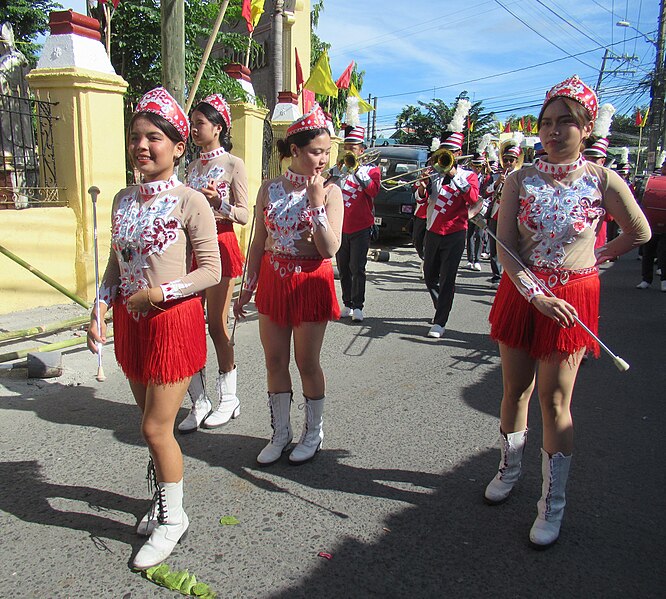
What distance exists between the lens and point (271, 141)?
12.3 meters

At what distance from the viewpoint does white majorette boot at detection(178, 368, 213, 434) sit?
148 inches

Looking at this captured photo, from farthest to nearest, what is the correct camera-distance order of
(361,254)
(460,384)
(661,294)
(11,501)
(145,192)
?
(661,294) < (361,254) < (460,384) < (11,501) < (145,192)

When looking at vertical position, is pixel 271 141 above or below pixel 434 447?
above

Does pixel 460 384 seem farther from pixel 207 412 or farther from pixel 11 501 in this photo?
pixel 11 501

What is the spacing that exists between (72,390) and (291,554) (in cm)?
263

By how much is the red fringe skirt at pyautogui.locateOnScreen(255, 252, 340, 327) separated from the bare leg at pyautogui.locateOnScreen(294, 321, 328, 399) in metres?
0.05

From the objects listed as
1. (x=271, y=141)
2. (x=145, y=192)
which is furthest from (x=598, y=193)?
(x=271, y=141)

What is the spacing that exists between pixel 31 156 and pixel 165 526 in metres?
5.80

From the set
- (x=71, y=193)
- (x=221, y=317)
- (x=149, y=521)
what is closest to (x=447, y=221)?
(x=221, y=317)

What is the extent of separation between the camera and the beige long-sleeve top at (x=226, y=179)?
3.83 m

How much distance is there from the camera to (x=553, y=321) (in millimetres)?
2572

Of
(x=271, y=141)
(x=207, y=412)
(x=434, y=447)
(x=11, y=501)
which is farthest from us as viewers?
(x=271, y=141)

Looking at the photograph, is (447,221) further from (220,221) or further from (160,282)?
(160,282)

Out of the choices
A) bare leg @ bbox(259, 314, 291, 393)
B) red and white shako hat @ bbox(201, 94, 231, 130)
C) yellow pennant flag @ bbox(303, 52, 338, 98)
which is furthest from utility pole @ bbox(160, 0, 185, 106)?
yellow pennant flag @ bbox(303, 52, 338, 98)
